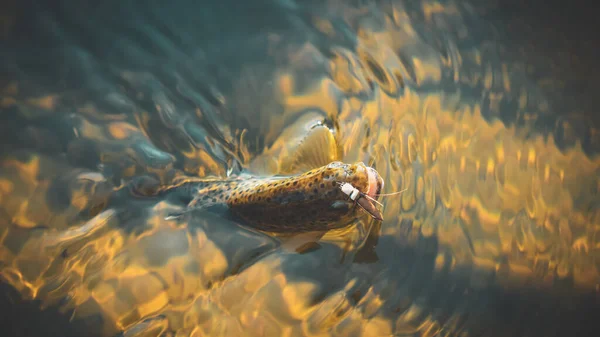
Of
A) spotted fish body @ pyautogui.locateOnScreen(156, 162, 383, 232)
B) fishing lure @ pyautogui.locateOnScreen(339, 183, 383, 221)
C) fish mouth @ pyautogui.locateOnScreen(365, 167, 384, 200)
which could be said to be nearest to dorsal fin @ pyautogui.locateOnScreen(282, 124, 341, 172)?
spotted fish body @ pyautogui.locateOnScreen(156, 162, 383, 232)

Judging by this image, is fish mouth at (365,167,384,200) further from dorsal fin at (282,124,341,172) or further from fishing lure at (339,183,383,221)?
dorsal fin at (282,124,341,172)

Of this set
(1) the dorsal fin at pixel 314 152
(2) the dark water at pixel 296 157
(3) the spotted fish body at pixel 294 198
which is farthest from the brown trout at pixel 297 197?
(1) the dorsal fin at pixel 314 152

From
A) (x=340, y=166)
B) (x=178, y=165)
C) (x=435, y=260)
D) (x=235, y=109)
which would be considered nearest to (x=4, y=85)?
(x=178, y=165)

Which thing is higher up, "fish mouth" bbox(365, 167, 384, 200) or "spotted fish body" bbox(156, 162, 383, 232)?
"fish mouth" bbox(365, 167, 384, 200)

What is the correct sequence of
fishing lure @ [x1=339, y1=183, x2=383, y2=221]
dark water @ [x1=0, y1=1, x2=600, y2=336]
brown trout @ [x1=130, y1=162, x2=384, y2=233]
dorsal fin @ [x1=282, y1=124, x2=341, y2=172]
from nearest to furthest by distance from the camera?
fishing lure @ [x1=339, y1=183, x2=383, y2=221] < brown trout @ [x1=130, y1=162, x2=384, y2=233] < dark water @ [x1=0, y1=1, x2=600, y2=336] < dorsal fin @ [x1=282, y1=124, x2=341, y2=172]

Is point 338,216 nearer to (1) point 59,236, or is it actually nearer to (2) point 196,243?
(2) point 196,243

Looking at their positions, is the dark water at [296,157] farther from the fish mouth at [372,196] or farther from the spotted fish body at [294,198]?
the fish mouth at [372,196]

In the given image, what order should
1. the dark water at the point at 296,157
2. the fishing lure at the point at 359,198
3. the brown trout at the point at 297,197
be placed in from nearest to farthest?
the fishing lure at the point at 359,198, the brown trout at the point at 297,197, the dark water at the point at 296,157
